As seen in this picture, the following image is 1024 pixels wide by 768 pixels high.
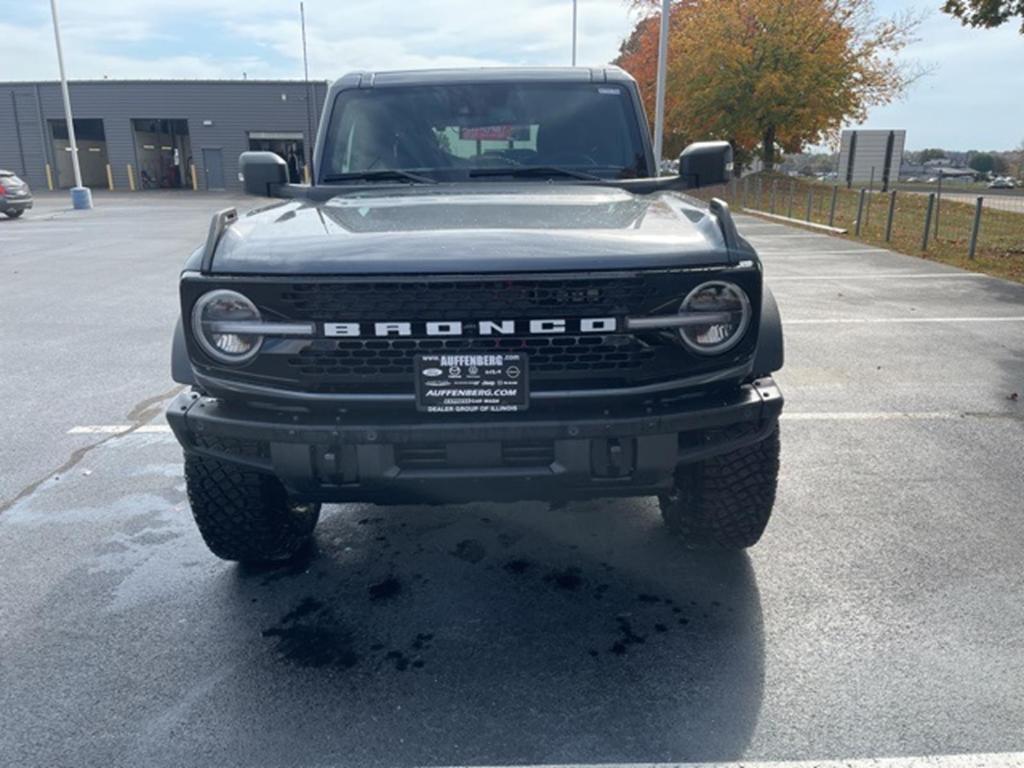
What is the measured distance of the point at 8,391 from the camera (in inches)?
227

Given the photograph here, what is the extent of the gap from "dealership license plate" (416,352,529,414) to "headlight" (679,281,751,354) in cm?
53

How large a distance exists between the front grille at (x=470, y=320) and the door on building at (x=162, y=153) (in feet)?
147

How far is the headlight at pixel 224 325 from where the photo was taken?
2500 millimetres

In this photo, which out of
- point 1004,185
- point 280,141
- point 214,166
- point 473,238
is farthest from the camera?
point 214,166

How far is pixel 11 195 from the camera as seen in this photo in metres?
22.5

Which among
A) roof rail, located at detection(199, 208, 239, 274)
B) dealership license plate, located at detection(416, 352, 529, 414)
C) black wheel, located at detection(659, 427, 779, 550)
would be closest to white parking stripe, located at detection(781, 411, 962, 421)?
black wheel, located at detection(659, 427, 779, 550)

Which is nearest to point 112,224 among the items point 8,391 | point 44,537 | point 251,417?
point 8,391

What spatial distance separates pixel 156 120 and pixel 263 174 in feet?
143

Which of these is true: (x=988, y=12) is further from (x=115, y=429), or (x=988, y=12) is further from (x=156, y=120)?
(x=156, y=120)

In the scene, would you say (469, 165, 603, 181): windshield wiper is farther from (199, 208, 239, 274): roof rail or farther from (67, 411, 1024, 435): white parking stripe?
(67, 411, 1024, 435): white parking stripe

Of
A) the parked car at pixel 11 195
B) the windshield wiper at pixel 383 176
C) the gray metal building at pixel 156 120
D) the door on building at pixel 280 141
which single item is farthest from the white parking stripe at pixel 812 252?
the door on building at pixel 280 141

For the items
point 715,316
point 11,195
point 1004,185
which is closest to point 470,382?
point 715,316

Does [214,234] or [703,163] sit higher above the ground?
[703,163]

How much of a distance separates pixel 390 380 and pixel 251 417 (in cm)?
46
